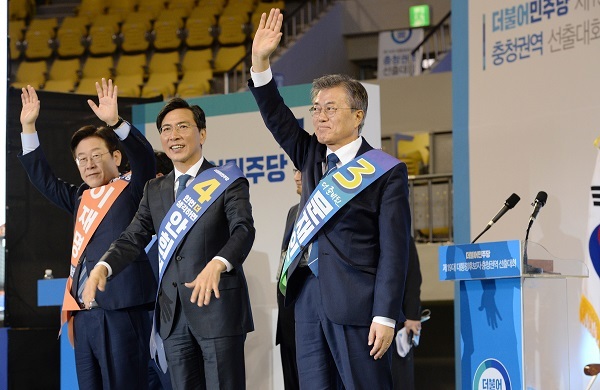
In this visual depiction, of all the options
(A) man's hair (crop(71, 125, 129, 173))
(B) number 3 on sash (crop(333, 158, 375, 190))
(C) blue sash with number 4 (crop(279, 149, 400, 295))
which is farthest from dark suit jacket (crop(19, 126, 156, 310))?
(B) number 3 on sash (crop(333, 158, 375, 190))

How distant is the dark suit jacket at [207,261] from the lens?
11.3 ft

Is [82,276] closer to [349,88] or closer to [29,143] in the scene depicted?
[29,143]

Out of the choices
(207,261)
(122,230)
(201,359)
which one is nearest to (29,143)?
(122,230)

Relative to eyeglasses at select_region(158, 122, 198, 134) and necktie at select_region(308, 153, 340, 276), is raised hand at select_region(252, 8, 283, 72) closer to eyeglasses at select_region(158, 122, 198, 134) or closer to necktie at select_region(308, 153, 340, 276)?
necktie at select_region(308, 153, 340, 276)

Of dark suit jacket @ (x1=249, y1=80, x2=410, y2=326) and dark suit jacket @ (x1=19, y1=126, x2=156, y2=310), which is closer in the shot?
dark suit jacket @ (x1=249, y1=80, x2=410, y2=326)

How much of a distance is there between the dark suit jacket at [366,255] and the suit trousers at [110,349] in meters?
1.11

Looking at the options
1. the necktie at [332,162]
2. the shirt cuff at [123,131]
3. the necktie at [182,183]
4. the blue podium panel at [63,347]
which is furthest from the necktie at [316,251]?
the blue podium panel at [63,347]

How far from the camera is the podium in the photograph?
3.73m

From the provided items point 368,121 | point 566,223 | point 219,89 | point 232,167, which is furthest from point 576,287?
point 219,89

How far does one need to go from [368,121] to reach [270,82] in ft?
7.84

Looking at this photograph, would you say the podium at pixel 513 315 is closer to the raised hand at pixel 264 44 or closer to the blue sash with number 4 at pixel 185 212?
the blue sash with number 4 at pixel 185 212

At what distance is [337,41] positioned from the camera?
563 inches

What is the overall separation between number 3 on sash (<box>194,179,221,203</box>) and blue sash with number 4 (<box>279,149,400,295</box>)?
1.50ft

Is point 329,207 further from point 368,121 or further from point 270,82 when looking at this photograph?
point 368,121
